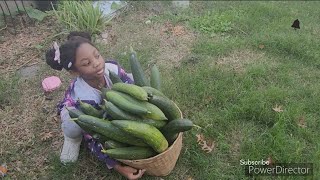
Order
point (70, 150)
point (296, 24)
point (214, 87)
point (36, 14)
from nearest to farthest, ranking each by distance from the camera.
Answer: point (70, 150) < point (214, 87) < point (296, 24) < point (36, 14)

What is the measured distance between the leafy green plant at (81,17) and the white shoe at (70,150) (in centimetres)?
216

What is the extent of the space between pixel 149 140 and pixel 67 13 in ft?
10.4

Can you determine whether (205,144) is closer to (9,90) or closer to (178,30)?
(178,30)

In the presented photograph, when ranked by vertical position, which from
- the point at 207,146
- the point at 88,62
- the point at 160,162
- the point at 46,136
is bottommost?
the point at 46,136

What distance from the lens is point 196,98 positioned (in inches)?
165

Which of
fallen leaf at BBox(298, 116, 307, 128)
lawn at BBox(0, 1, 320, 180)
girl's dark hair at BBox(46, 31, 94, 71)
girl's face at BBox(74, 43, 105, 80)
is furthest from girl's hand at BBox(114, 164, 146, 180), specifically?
fallen leaf at BBox(298, 116, 307, 128)

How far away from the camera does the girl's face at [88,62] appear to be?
10.7 feet

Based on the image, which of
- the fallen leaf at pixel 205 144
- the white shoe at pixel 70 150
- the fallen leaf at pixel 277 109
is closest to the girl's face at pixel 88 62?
the white shoe at pixel 70 150

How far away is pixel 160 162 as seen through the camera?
3076mm

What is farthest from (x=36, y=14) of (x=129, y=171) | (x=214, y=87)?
(x=129, y=171)

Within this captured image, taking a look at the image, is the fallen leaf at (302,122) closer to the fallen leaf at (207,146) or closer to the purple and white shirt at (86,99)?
the fallen leaf at (207,146)

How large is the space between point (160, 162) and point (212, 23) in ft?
9.80

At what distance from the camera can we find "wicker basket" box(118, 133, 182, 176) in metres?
2.98

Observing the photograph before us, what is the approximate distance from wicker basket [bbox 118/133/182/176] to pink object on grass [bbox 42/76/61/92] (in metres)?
1.89
